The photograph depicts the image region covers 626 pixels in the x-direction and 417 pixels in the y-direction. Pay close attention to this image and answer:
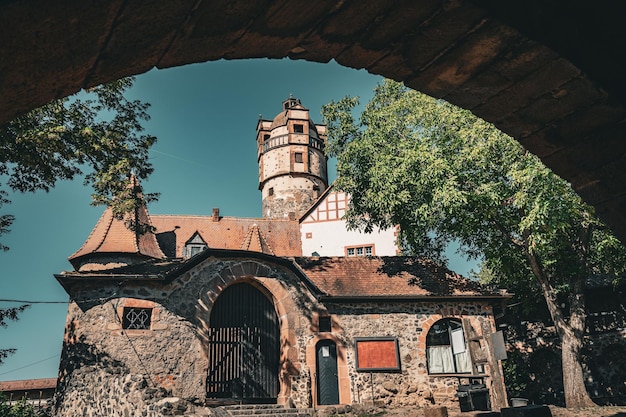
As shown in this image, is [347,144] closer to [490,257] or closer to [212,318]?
[490,257]

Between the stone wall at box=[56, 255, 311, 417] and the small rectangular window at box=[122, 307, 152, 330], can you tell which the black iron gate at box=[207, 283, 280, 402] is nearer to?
the stone wall at box=[56, 255, 311, 417]

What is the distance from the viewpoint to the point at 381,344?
51.9ft

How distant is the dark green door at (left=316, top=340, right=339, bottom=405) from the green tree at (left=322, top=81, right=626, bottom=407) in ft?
17.9

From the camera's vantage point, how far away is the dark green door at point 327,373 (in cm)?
1551

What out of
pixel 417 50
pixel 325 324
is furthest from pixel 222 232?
pixel 417 50

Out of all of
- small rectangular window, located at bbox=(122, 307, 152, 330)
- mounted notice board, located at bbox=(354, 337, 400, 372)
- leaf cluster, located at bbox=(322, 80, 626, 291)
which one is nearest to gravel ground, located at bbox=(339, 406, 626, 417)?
mounted notice board, located at bbox=(354, 337, 400, 372)

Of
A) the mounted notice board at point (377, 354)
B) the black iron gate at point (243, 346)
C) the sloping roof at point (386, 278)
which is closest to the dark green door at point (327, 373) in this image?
the mounted notice board at point (377, 354)

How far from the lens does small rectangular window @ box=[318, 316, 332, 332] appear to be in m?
15.9

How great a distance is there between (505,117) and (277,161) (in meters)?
38.4

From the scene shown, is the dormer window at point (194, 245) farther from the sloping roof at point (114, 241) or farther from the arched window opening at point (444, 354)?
the arched window opening at point (444, 354)

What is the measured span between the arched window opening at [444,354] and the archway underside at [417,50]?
14.4 meters

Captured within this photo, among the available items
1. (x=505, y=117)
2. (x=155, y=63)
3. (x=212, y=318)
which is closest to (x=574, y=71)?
(x=505, y=117)

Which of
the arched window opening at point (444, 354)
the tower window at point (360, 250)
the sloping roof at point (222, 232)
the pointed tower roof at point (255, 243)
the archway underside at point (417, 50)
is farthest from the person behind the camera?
the sloping roof at point (222, 232)

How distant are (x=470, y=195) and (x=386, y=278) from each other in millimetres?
4532
